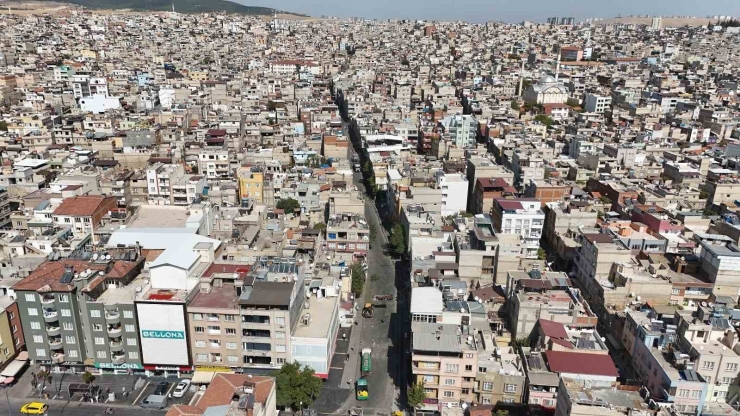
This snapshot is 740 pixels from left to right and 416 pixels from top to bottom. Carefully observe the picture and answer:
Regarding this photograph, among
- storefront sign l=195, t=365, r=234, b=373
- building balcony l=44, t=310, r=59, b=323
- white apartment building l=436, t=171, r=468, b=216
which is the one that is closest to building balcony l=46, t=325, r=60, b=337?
building balcony l=44, t=310, r=59, b=323

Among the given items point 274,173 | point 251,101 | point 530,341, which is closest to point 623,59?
point 251,101

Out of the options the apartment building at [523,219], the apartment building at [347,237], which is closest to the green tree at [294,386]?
the apartment building at [347,237]

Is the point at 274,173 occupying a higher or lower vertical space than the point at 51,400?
higher

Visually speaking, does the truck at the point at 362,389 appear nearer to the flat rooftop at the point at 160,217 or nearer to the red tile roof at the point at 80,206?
the flat rooftop at the point at 160,217

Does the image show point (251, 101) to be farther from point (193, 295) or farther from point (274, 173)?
point (193, 295)

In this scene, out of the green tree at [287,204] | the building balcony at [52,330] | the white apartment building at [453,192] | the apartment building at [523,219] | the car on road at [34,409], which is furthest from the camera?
the white apartment building at [453,192]

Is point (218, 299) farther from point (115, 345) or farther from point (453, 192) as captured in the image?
point (453, 192)

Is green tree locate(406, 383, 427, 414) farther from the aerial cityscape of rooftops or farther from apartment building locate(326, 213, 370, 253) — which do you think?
apartment building locate(326, 213, 370, 253)
